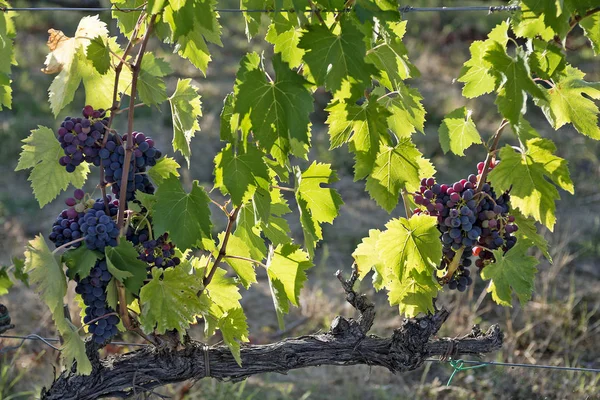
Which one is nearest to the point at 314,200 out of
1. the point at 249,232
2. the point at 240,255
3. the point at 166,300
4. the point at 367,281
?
the point at 249,232

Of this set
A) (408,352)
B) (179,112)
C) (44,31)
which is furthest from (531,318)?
(44,31)

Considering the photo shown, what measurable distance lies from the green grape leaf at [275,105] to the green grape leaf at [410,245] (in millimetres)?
373

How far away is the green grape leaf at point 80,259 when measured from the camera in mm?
1746

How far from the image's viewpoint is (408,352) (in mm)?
2055

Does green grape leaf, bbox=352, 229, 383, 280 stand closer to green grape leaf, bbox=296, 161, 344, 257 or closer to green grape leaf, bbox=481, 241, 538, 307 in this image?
green grape leaf, bbox=296, 161, 344, 257

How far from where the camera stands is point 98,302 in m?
1.84

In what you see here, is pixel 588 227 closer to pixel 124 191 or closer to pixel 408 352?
pixel 408 352

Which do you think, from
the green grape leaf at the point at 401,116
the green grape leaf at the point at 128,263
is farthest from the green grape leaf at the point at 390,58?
the green grape leaf at the point at 128,263

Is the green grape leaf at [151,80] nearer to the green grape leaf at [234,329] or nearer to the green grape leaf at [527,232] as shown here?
the green grape leaf at [234,329]

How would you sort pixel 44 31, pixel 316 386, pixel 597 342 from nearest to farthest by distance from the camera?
pixel 316 386 → pixel 597 342 → pixel 44 31

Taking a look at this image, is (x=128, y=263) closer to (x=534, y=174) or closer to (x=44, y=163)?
(x=44, y=163)

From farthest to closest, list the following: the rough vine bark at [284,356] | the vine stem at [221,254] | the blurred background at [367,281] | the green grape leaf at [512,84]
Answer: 1. the blurred background at [367,281]
2. the rough vine bark at [284,356]
3. the vine stem at [221,254]
4. the green grape leaf at [512,84]

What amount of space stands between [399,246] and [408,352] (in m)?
0.34

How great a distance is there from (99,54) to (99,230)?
1.28ft
